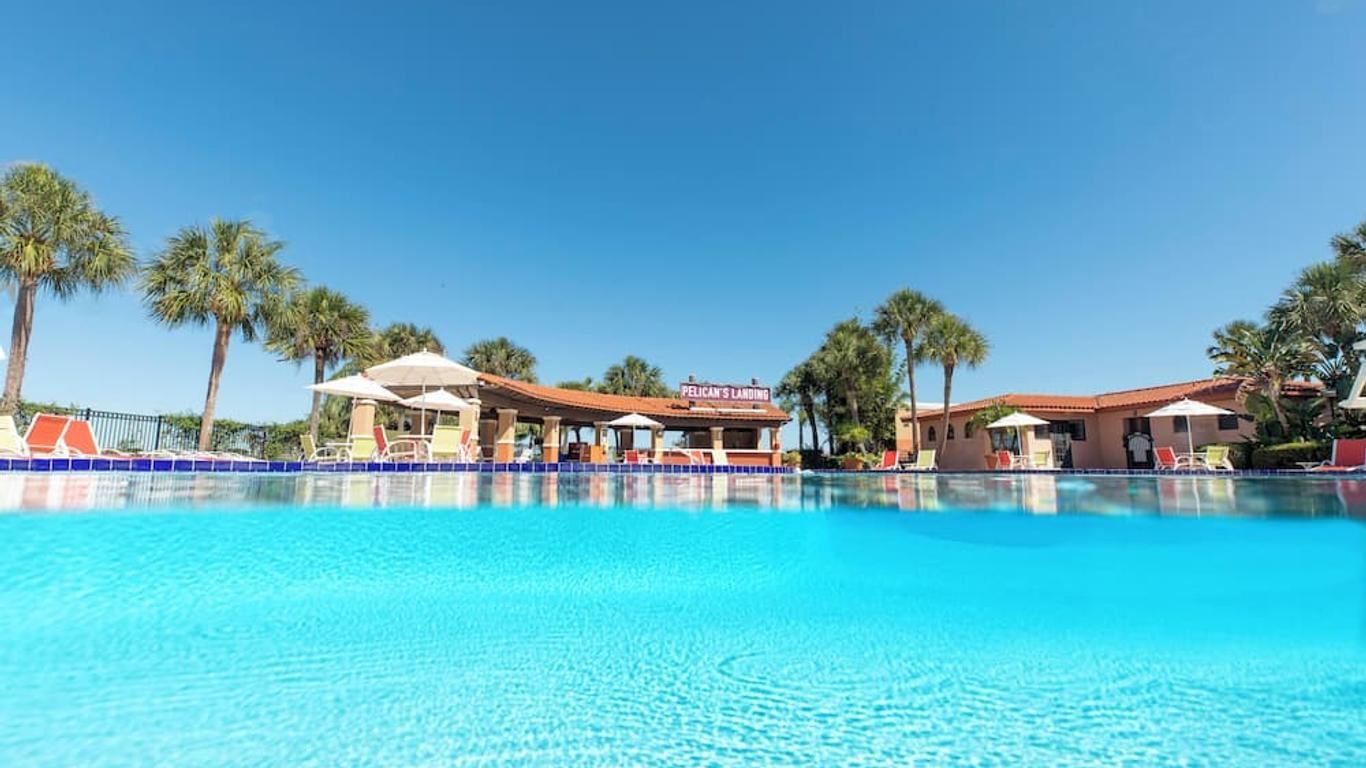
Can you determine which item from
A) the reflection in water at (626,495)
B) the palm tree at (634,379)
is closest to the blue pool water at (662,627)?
the reflection in water at (626,495)

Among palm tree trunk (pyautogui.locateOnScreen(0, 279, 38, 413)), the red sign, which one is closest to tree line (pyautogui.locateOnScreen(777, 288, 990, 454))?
the red sign

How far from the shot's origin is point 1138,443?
25781 mm

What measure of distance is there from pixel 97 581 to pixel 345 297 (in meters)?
20.0

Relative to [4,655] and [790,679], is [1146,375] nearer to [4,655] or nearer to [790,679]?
[790,679]

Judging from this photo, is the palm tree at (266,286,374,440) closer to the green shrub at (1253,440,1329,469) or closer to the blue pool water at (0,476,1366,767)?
the blue pool water at (0,476,1366,767)

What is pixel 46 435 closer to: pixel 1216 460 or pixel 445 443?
pixel 445 443

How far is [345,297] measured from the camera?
23.2 m

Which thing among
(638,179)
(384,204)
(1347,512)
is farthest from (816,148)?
(1347,512)

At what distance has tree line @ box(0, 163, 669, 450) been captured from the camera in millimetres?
15469

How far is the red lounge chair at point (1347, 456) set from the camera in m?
14.8

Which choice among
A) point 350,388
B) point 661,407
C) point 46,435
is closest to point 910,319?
point 661,407

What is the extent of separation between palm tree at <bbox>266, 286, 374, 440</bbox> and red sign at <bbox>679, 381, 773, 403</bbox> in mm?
13394

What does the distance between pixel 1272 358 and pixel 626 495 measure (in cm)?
2244

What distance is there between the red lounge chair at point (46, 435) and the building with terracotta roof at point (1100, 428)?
2684cm
